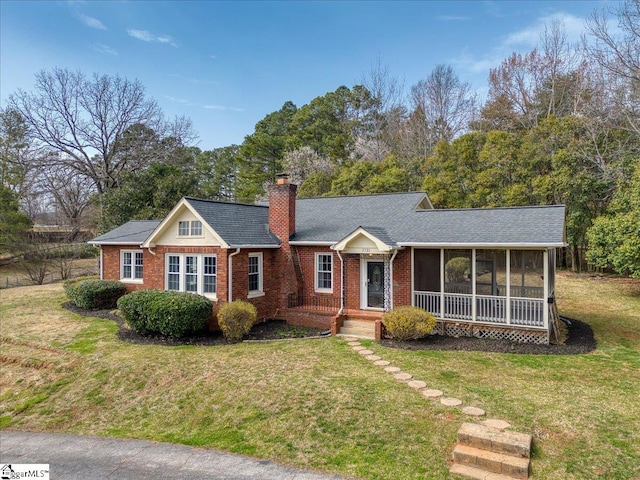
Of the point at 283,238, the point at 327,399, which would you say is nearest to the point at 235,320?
the point at 283,238

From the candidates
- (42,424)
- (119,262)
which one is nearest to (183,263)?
(119,262)

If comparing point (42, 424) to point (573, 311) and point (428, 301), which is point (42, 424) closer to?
point (428, 301)

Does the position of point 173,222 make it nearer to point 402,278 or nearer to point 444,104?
point 402,278

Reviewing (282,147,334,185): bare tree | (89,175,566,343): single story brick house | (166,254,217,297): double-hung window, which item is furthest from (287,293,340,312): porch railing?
(282,147,334,185): bare tree

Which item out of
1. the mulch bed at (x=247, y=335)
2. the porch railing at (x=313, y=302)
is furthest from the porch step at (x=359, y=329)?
the porch railing at (x=313, y=302)

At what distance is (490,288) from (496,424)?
7.49m

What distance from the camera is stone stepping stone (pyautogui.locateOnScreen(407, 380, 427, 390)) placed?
8.77m

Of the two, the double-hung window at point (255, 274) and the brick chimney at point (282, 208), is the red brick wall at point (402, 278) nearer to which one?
the brick chimney at point (282, 208)

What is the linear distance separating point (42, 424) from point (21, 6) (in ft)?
64.0

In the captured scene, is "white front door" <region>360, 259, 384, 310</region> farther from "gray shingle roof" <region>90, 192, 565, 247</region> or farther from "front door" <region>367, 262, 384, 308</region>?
"gray shingle roof" <region>90, 192, 565, 247</region>

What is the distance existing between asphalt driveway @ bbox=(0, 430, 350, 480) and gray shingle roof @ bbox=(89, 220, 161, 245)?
11210 mm

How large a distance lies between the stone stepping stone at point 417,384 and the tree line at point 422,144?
649 inches

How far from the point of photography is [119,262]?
19.3 m

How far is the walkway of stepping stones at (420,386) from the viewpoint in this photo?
6.99m
